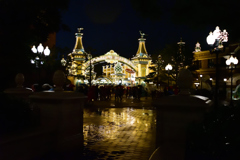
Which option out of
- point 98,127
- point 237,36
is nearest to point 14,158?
point 237,36

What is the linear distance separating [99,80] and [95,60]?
562 cm

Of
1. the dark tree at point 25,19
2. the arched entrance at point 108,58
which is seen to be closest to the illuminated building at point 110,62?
the arched entrance at point 108,58

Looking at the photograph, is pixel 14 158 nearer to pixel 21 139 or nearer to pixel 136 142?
pixel 21 139

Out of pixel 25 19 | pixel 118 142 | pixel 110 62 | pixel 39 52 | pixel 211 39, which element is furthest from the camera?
pixel 110 62

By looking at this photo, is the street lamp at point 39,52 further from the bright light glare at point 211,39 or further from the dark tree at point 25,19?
the bright light glare at point 211,39

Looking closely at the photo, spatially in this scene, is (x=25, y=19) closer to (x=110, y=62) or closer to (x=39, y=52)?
(x=39, y=52)

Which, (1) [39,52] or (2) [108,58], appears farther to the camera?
(2) [108,58]

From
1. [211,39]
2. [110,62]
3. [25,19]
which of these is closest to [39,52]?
[25,19]

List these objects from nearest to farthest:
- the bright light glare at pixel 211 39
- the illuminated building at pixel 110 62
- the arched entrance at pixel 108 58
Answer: the bright light glare at pixel 211 39
the illuminated building at pixel 110 62
the arched entrance at pixel 108 58

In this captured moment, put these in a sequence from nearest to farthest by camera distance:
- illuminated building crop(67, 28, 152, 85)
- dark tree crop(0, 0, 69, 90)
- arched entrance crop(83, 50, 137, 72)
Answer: dark tree crop(0, 0, 69, 90) < illuminated building crop(67, 28, 152, 85) < arched entrance crop(83, 50, 137, 72)

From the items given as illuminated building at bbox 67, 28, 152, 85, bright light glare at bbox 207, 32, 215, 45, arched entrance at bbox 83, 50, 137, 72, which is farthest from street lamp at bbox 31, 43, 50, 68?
arched entrance at bbox 83, 50, 137, 72

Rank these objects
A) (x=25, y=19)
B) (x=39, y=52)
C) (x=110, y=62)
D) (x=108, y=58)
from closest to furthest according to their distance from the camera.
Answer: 1. (x=25, y=19)
2. (x=39, y=52)
3. (x=108, y=58)
4. (x=110, y=62)

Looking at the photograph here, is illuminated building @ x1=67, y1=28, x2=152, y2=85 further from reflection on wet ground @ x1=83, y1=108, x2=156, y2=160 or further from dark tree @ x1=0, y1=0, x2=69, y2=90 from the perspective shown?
dark tree @ x1=0, y1=0, x2=69, y2=90

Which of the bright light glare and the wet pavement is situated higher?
the bright light glare
